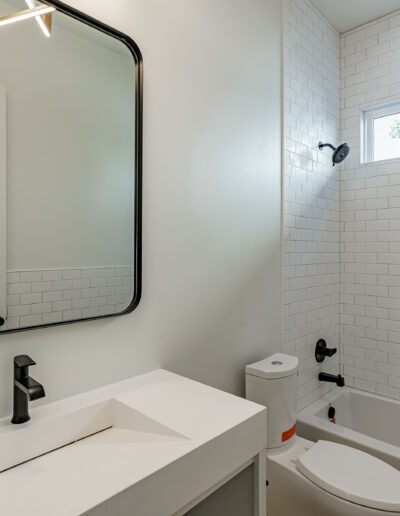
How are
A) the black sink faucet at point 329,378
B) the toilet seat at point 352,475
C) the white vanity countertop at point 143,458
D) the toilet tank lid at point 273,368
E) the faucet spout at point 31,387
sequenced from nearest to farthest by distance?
the white vanity countertop at point 143,458 → the faucet spout at point 31,387 → the toilet seat at point 352,475 → the toilet tank lid at point 273,368 → the black sink faucet at point 329,378

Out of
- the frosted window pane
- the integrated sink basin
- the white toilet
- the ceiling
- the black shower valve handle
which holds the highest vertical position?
the ceiling

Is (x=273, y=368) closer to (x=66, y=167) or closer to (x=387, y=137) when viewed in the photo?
(x=66, y=167)

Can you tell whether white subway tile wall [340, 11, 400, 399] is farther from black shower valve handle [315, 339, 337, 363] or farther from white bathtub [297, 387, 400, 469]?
black shower valve handle [315, 339, 337, 363]

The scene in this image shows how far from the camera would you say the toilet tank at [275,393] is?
1.71 meters

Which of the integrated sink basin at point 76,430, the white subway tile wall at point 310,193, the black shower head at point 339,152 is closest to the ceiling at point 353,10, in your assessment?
the white subway tile wall at point 310,193

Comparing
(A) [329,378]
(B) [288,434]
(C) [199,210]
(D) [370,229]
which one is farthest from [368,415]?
(C) [199,210]

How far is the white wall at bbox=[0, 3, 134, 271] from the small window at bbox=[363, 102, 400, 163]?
213 cm

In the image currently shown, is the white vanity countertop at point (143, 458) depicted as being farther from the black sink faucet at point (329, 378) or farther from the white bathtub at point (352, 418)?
the black sink faucet at point (329, 378)

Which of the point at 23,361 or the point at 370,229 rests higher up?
the point at 370,229

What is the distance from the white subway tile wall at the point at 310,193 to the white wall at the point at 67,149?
3.90ft

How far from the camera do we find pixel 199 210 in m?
1.57

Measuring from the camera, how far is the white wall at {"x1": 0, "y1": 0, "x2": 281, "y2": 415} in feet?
4.02

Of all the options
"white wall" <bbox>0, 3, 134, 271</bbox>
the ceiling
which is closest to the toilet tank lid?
"white wall" <bbox>0, 3, 134, 271</bbox>

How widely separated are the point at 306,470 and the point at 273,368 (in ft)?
1.46
